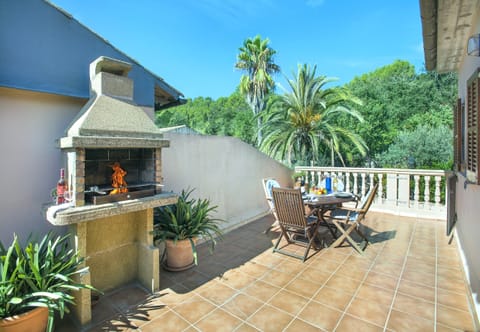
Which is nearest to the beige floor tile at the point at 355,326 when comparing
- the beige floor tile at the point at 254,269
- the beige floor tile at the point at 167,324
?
the beige floor tile at the point at 254,269

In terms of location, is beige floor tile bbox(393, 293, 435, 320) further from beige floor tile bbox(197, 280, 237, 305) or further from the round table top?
beige floor tile bbox(197, 280, 237, 305)

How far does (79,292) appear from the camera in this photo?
2230mm

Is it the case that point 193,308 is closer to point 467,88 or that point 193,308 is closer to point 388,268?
point 388,268

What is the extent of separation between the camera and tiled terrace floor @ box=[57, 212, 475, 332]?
7.20 feet

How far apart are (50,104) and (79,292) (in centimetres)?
224

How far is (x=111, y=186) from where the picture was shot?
2.81 m

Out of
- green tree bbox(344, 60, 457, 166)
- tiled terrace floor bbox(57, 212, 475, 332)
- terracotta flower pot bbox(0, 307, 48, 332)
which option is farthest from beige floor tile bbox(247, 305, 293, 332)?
green tree bbox(344, 60, 457, 166)

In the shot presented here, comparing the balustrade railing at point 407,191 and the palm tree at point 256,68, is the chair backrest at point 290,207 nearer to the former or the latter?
the balustrade railing at point 407,191

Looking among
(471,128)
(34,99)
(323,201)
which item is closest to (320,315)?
(323,201)

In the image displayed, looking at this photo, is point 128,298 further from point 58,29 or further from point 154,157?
point 58,29

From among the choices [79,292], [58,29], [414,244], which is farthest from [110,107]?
[414,244]

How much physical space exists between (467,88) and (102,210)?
4523 mm

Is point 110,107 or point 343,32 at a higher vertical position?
point 343,32

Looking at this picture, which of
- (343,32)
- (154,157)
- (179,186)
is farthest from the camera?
(343,32)
